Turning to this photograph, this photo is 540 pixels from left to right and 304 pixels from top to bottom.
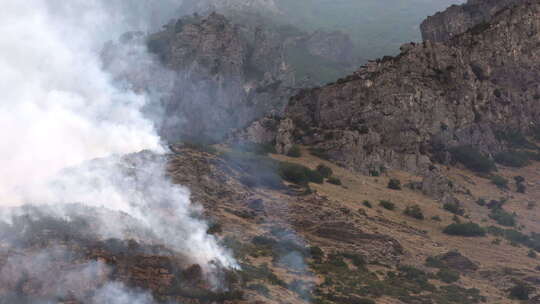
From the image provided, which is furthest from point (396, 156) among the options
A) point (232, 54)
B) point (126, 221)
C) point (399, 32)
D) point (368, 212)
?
point (399, 32)

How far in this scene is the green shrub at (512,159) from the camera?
8275cm

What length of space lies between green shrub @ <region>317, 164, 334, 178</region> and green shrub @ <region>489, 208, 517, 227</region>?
14853 millimetres

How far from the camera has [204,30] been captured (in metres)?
133

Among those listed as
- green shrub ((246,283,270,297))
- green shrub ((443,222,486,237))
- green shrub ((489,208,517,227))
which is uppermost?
green shrub ((489,208,517,227))

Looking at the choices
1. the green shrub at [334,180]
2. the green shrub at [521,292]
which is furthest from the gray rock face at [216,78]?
the green shrub at [521,292]

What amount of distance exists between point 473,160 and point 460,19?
3046 centimetres

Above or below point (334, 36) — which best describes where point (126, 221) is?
below

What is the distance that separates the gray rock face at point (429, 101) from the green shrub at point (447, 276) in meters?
23.0

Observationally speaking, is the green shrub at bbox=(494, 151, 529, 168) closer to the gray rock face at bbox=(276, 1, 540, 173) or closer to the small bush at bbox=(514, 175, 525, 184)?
the gray rock face at bbox=(276, 1, 540, 173)

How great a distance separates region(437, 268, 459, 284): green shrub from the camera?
159 feet

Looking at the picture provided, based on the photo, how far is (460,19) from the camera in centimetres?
10406

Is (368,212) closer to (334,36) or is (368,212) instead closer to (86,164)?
(86,164)

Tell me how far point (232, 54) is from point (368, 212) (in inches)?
3119

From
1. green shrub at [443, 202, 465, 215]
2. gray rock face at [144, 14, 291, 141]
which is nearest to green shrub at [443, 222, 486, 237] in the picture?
green shrub at [443, 202, 465, 215]
